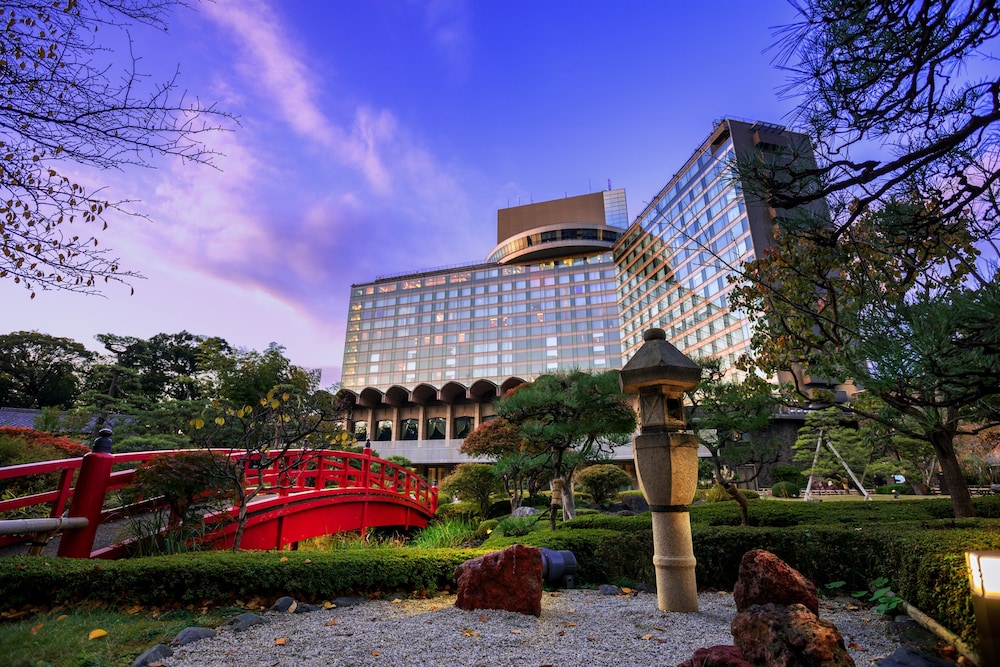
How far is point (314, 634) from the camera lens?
3.85 m

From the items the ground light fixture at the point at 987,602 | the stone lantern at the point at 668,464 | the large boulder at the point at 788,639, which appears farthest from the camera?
the stone lantern at the point at 668,464

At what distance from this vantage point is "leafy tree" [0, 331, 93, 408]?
36.7 m

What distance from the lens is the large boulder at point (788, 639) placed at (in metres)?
2.38

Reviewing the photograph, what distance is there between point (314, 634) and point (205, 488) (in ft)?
13.9

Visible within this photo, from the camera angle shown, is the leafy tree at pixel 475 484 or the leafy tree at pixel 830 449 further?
the leafy tree at pixel 475 484

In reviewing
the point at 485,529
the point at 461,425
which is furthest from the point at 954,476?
the point at 461,425

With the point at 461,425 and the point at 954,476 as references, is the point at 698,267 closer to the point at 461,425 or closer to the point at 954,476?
the point at 954,476

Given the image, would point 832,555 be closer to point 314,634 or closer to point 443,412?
point 314,634

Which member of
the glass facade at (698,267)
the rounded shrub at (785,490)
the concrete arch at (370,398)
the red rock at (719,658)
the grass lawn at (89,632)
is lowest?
the rounded shrub at (785,490)

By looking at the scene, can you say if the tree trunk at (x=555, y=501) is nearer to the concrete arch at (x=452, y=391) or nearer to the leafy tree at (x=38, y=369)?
the concrete arch at (x=452, y=391)

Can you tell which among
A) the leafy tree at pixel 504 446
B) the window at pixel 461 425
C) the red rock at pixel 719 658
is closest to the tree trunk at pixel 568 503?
the leafy tree at pixel 504 446

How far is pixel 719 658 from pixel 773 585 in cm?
126

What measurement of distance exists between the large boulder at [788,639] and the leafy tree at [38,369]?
159 ft

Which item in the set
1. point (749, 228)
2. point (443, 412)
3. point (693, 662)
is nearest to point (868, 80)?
point (693, 662)
